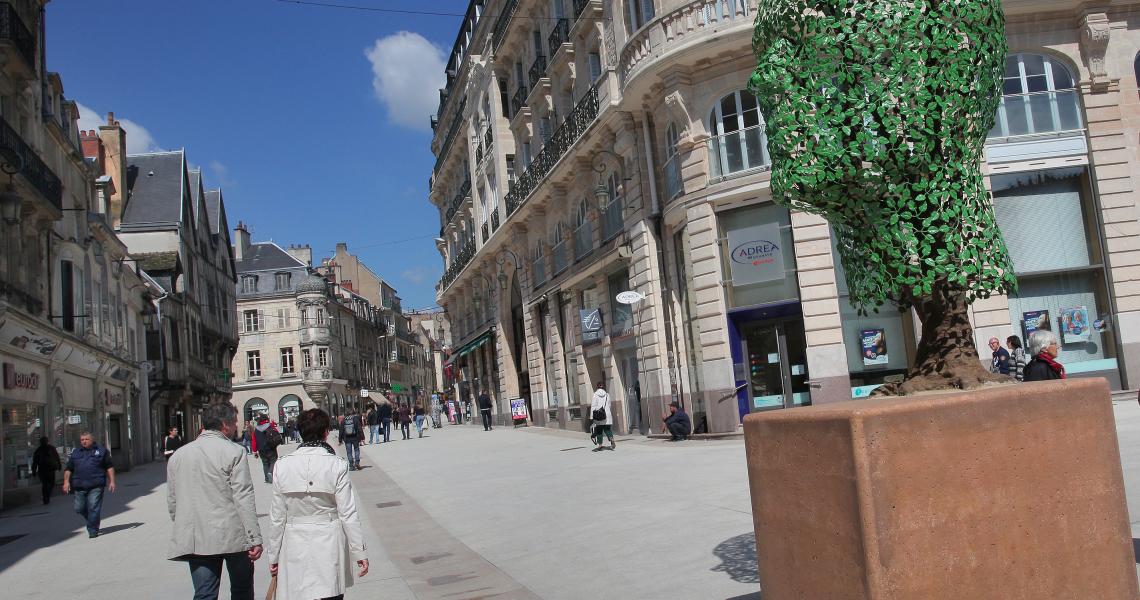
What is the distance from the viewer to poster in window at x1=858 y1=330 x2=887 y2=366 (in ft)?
59.8

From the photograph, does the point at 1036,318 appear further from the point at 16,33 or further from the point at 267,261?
the point at 267,261

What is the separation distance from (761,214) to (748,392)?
11.8ft

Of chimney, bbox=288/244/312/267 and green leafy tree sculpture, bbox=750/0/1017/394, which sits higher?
chimney, bbox=288/244/312/267

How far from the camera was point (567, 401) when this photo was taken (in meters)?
30.0

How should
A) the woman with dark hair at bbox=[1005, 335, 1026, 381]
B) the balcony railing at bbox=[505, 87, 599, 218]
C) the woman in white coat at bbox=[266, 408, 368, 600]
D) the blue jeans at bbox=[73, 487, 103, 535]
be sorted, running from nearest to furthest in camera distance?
1. the woman in white coat at bbox=[266, 408, 368, 600]
2. the woman with dark hair at bbox=[1005, 335, 1026, 381]
3. the blue jeans at bbox=[73, 487, 103, 535]
4. the balcony railing at bbox=[505, 87, 599, 218]

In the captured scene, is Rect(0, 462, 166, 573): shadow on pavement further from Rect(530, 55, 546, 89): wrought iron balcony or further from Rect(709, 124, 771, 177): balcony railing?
Rect(530, 55, 546, 89): wrought iron balcony

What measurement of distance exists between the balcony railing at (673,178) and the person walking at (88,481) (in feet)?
39.7

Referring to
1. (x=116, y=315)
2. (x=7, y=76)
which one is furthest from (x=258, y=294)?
(x=7, y=76)

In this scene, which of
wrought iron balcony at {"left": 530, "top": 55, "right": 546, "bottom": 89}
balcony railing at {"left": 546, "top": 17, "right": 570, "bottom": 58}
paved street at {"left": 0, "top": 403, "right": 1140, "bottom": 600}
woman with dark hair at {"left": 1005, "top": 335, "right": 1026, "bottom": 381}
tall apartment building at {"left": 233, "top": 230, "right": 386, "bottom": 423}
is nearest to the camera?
paved street at {"left": 0, "top": 403, "right": 1140, "bottom": 600}

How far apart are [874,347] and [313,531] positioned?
1520 cm

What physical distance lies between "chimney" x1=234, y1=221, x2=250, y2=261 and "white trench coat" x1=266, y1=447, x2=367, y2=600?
7435cm

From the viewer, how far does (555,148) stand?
27.3 m

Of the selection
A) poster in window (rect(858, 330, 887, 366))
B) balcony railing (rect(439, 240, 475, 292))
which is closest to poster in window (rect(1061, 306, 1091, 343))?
poster in window (rect(858, 330, 887, 366))

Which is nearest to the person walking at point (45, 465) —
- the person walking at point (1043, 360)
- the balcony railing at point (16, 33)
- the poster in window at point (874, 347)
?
the balcony railing at point (16, 33)
